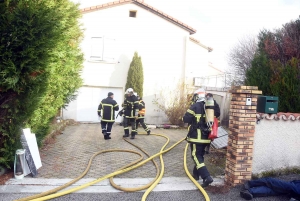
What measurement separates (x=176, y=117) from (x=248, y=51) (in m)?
14.7

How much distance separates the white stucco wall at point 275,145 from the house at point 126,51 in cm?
907

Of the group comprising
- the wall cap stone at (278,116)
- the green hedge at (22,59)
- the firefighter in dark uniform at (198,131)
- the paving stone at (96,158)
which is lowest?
the paving stone at (96,158)

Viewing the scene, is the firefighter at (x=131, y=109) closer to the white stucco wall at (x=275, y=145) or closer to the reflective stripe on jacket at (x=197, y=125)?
the reflective stripe on jacket at (x=197, y=125)

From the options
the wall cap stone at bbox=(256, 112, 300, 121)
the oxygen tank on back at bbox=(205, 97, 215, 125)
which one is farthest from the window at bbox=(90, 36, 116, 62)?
the wall cap stone at bbox=(256, 112, 300, 121)

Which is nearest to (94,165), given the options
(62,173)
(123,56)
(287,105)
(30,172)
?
(62,173)

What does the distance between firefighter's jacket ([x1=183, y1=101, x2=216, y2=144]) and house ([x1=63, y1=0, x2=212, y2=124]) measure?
8865mm

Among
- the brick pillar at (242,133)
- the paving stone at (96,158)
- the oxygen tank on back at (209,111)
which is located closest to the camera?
the brick pillar at (242,133)

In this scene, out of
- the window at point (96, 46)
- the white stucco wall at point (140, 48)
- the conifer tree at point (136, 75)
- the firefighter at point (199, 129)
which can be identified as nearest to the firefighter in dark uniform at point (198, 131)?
the firefighter at point (199, 129)

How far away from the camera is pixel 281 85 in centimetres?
692

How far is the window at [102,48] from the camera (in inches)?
546

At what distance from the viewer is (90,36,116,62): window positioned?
13.9 m

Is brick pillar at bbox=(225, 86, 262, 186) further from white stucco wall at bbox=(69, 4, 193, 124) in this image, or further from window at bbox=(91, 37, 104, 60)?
window at bbox=(91, 37, 104, 60)

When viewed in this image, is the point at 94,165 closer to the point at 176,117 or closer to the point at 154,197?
the point at 154,197

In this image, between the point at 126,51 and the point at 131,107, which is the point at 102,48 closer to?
the point at 126,51
